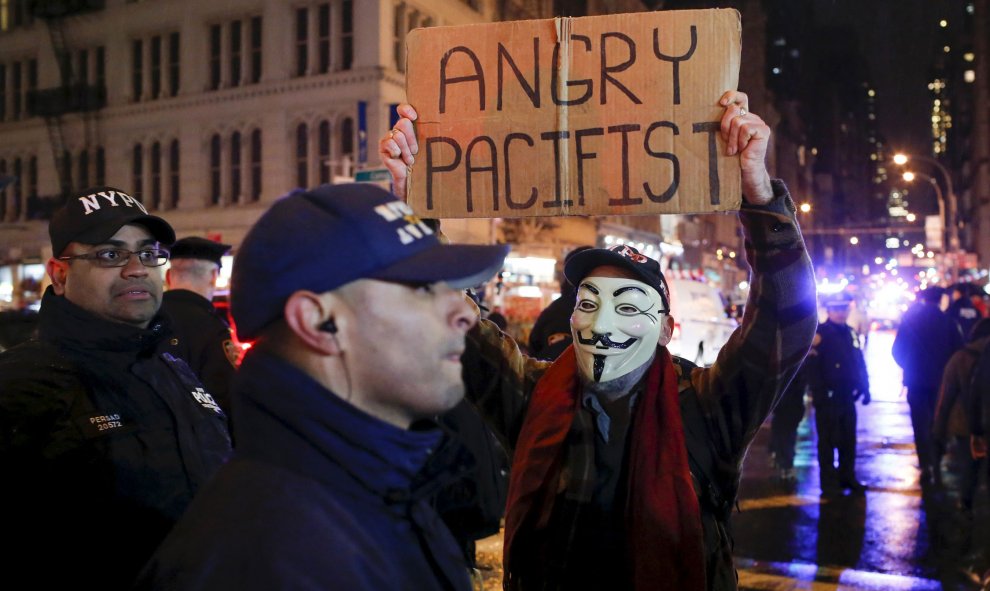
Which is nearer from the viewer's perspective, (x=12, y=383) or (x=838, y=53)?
(x=12, y=383)

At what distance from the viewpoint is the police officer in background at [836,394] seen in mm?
9969

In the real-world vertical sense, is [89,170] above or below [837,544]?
above

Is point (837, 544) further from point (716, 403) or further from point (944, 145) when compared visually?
point (944, 145)

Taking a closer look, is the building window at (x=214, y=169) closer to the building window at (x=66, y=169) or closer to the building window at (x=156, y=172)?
the building window at (x=156, y=172)

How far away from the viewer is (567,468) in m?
3.00

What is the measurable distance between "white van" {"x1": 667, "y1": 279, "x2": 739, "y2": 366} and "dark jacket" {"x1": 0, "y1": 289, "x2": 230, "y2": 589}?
11.2m

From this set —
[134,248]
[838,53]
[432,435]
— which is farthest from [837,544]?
[838,53]

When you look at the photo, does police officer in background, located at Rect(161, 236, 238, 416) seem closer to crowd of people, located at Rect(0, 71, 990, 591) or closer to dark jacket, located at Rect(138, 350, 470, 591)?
crowd of people, located at Rect(0, 71, 990, 591)

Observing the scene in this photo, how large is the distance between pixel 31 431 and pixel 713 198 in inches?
90.5

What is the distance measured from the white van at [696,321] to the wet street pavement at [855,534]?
2.41 meters

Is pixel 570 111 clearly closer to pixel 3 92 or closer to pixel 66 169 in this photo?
pixel 66 169

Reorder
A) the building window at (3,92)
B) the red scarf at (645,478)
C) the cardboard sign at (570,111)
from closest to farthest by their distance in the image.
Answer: the red scarf at (645,478)
the cardboard sign at (570,111)
the building window at (3,92)

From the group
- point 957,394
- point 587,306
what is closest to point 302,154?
point 957,394

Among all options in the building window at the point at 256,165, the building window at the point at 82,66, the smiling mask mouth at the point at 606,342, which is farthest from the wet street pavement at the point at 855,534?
the building window at the point at 82,66
